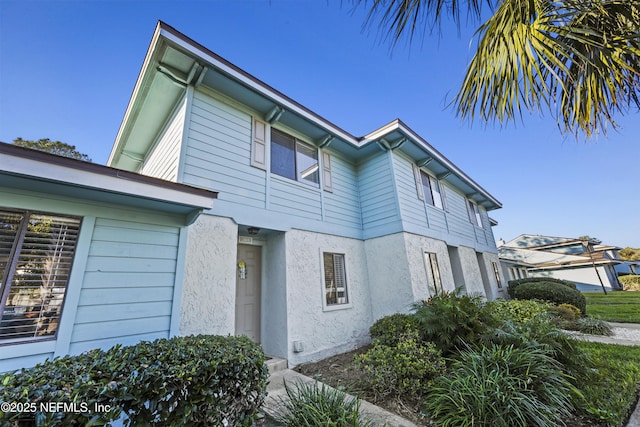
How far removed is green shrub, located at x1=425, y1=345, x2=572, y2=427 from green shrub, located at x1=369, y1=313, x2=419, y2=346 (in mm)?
1223

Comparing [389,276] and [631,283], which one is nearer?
[389,276]

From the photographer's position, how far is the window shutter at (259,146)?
5.38 metres

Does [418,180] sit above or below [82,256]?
above

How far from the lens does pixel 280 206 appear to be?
5.52 meters

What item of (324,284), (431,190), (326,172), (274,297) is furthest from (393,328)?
(431,190)

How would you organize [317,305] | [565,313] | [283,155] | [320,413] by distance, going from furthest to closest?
[565,313] → [283,155] → [317,305] → [320,413]

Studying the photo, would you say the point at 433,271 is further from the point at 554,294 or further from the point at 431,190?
the point at 554,294

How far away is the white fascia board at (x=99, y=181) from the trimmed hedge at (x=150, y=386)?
1621mm

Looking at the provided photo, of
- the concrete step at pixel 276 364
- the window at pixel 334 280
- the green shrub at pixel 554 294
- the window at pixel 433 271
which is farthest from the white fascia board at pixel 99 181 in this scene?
the green shrub at pixel 554 294

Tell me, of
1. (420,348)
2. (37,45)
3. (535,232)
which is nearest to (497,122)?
(420,348)

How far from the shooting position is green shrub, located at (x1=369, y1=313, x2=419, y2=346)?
4566 millimetres

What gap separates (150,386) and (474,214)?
13.8m

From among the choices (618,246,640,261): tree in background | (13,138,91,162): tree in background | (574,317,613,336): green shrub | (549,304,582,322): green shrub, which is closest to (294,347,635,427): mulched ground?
(574,317,613,336): green shrub

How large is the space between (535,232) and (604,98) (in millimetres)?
35731
